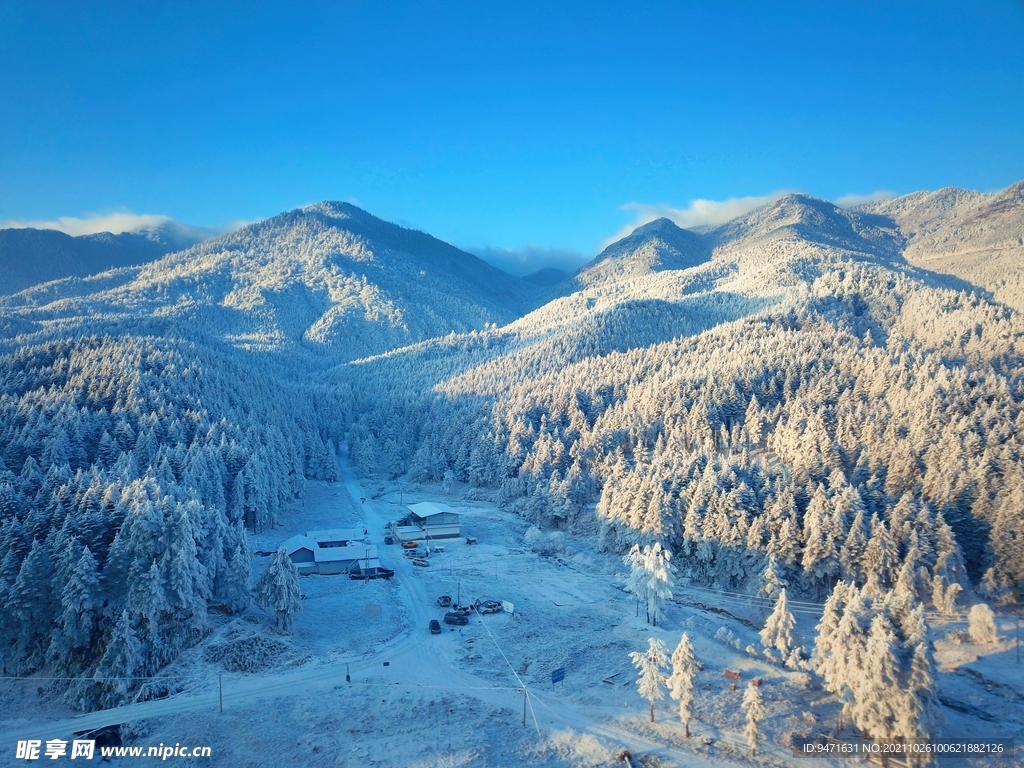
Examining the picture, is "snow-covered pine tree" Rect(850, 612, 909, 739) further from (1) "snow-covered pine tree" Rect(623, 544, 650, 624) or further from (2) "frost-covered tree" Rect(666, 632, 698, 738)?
(1) "snow-covered pine tree" Rect(623, 544, 650, 624)

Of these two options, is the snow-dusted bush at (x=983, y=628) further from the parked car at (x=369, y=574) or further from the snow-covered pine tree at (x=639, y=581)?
the parked car at (x=369, y=574)

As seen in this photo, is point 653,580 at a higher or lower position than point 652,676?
higher

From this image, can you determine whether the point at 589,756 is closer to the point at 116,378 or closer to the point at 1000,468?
the point at 1000,468

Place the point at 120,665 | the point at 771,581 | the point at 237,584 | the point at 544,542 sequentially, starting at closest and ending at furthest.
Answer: the point at 120,665, the point at 237,584, the point at 771,581, the point at 544,542

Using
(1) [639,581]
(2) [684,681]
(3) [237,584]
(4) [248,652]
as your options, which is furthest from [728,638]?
(3) [237,584]

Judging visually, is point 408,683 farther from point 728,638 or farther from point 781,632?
point 781,632

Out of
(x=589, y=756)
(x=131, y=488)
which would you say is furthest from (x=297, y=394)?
(x=589, y=756)
